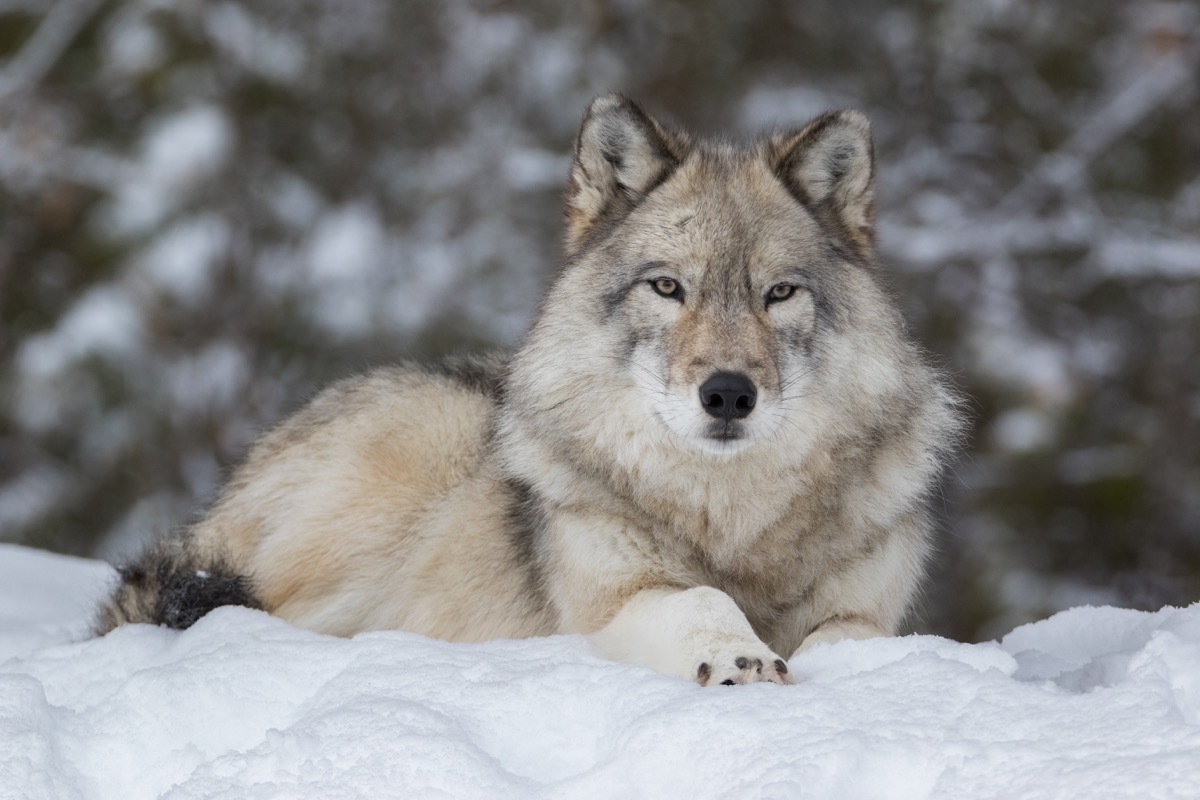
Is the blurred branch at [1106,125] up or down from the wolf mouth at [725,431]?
up

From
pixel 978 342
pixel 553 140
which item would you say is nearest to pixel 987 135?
pixel 978 342

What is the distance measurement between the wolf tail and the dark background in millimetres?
5497

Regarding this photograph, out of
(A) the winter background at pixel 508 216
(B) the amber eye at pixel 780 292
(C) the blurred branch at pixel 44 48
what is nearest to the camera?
(B) the amber eye at pixel 780 292

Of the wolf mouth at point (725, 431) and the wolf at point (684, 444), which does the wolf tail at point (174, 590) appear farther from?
the wolf mouth at point (725, 431)

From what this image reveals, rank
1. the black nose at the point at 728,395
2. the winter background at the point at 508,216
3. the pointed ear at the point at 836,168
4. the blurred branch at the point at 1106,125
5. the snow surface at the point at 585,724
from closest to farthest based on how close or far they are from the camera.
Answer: the snow surface at the point at 585,724, the black nose at the point at 728,395, the pointed ear at the point at 836,168, the winter background at the point at 508,216, the blurred branch at the point at 1106,125

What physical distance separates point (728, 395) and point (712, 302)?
0.37 m

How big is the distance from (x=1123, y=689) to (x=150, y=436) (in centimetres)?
929

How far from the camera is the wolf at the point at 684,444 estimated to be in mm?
3469

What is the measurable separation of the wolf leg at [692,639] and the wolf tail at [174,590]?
4.21ft

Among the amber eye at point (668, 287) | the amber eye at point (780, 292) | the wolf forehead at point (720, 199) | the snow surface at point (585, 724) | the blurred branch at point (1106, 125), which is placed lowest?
the snow surface at point (585, 724)

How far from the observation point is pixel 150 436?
1039 centimetres

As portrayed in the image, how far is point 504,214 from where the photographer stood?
1122 cm

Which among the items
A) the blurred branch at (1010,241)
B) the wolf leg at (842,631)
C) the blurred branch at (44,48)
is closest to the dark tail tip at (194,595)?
the wolf leg at (842,631)

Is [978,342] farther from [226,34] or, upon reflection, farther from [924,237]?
[226,34]
